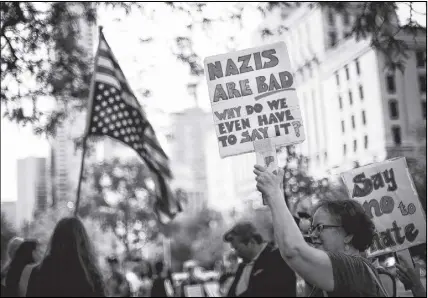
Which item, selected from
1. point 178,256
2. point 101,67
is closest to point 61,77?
point 101,67

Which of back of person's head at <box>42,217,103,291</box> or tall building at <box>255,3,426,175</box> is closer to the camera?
back of person's head at <box>42,217,103,291</box>

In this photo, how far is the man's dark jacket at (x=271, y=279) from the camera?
5.32 metres

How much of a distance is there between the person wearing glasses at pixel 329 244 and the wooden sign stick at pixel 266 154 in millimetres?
104

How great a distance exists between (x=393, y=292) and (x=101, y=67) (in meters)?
5.49

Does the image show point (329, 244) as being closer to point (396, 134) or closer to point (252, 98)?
point (252, 98)

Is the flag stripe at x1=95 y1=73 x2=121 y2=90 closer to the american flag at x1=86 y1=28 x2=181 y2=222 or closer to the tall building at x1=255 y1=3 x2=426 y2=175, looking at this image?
the american flag at x1=86 y1=28 x2=181 y2=222

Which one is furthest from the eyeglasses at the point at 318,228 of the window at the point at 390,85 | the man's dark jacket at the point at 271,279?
the window at the point at 390,85

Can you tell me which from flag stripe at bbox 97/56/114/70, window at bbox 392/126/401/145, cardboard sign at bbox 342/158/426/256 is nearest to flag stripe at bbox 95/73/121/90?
flag stripe at bbox 97/56/114/70

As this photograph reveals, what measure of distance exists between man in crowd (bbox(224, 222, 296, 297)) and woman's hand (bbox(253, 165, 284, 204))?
2534mm

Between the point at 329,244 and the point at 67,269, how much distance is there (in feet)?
6.61

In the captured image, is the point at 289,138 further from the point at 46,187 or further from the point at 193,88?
the point at 46,187

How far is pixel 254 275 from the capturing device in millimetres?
5453

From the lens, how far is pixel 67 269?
14.3 feet

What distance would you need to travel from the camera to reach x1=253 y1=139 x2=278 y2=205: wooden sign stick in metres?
3.17
